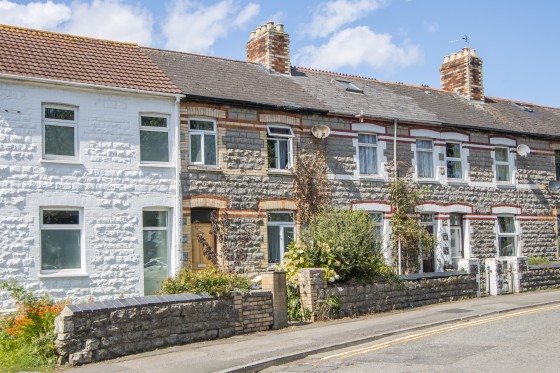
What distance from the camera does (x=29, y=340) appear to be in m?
12.1

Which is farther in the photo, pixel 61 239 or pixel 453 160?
pixel 453 160

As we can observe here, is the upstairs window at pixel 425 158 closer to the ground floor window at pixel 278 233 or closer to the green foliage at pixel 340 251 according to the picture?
the ground floor window at pixel 278 233

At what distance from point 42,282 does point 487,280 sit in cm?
1333

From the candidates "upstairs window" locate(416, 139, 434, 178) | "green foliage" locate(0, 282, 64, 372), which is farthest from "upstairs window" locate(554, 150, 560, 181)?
"green foliage" locate(0, 282, 64, 372)

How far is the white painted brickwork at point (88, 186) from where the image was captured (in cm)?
1783

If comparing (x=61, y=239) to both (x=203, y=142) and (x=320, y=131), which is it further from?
(x=320, y=131)

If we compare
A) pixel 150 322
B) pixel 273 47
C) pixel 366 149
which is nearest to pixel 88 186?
pixel 150 322

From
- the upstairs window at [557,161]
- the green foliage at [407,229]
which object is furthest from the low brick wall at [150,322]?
the upstairs window at [557,161]

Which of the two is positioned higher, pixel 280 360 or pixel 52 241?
pixel 52 241

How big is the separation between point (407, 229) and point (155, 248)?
8.87 m

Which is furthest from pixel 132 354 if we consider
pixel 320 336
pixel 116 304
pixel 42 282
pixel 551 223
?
pixel 551 223

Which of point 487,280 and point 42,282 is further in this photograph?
point 487,280

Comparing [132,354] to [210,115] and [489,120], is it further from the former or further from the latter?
[489,120]

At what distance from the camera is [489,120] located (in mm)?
28328
